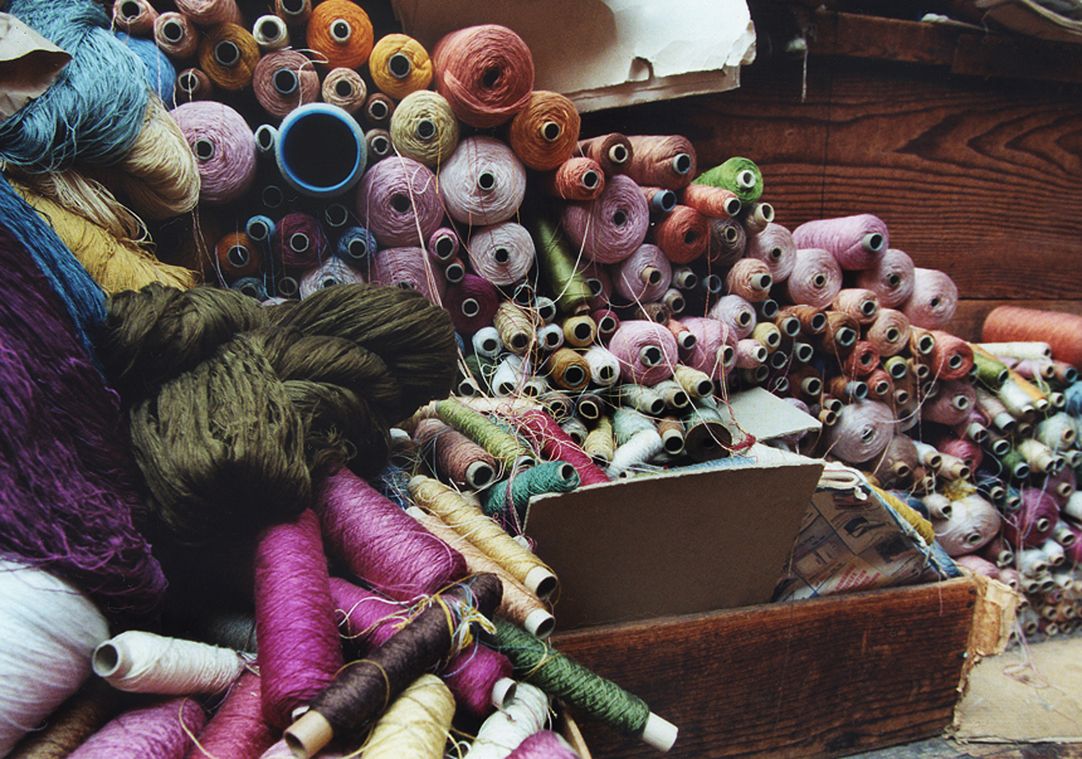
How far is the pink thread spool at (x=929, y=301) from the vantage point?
165cm

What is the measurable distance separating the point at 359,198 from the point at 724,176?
71 cm

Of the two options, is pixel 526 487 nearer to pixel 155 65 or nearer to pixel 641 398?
pixel 641 398

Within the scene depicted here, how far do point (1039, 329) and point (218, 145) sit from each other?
2.07 meters

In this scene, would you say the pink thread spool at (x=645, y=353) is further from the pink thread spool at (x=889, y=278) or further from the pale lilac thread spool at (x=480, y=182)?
the pink thread spool at (x=889, y=278)

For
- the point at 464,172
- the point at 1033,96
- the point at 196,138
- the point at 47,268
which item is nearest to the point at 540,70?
the point at 464,172

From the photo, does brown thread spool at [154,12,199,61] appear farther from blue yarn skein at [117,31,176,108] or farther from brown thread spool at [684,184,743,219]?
brown thread spool at [684,184,743,219]

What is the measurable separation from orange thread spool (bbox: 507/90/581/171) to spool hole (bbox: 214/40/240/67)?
446 millimetres

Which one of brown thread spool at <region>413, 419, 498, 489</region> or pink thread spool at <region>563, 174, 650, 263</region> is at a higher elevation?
pink thread spool at <region>563, 174, 650, 263</region>

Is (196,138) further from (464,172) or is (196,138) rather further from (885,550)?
(885,550)

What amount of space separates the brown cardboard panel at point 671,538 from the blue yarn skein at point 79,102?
720 millimetres

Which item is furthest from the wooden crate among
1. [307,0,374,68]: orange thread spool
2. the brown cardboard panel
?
[307,0,374,68]: orange thread spool

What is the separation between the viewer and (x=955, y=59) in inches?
76.9

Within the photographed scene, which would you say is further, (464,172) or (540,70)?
(540,70)

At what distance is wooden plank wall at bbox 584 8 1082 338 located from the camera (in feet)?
5.76
